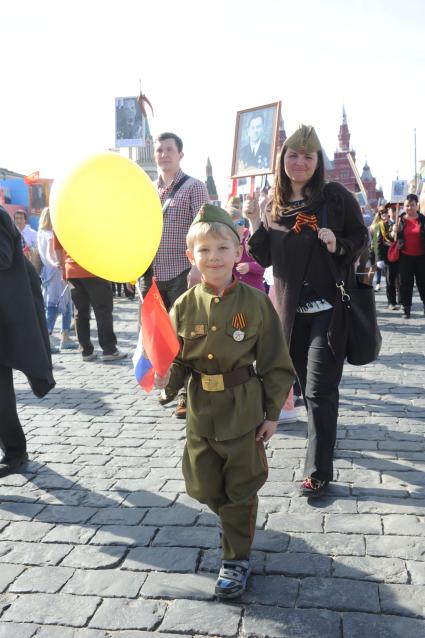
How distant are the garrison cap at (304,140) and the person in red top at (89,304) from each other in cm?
463

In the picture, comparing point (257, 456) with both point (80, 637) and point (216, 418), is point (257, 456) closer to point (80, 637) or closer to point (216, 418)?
point (216, 418)

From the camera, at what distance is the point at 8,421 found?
164 inches

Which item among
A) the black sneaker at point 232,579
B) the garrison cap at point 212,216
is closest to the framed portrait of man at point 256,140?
the garrison cap at point 212,216

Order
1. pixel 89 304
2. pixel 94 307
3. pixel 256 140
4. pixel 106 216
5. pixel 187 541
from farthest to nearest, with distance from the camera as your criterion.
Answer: pixel 89 304 → pixel 94 307 → pixel 256 140 → pixel 187 541 → pixel 106 216

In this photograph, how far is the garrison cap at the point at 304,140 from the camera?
3.51m

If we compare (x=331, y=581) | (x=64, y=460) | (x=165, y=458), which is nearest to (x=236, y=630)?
(x=331, y=581)

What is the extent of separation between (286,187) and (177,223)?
1849mm

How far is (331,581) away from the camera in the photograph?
8.79 feet

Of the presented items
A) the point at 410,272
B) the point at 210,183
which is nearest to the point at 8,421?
the point at 410,272

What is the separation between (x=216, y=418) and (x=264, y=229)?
150 cm

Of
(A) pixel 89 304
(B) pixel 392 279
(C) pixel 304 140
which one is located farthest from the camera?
(B) pixel 392 279

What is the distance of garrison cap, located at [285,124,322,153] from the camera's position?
138 inches

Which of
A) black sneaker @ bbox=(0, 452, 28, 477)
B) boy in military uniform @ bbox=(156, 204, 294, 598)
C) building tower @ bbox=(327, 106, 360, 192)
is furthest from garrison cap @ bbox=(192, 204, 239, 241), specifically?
building tower @ bbox=(327, 106, 360, 192)

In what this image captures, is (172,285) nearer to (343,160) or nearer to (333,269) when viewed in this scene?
(333,269)
